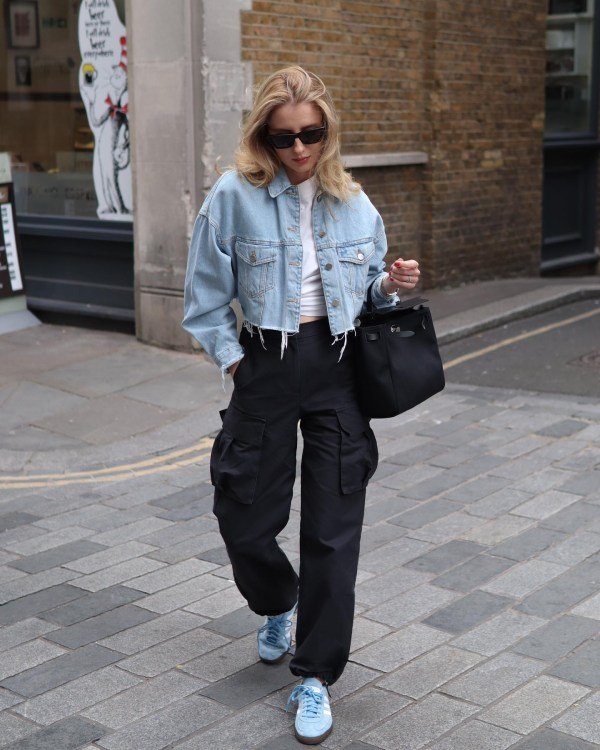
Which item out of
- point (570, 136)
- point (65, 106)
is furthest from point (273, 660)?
point (570, 136)

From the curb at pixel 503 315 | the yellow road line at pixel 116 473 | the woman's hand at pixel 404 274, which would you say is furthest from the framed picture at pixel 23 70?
the woman's hand at pixel 404 274

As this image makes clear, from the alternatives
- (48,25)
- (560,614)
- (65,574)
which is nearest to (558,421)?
(560,614)

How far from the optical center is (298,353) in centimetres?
360

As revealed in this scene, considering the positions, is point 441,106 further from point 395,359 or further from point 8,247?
point 395,359

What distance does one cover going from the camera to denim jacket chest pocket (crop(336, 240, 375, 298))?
11.9 feet

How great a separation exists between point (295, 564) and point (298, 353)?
5.30 ft

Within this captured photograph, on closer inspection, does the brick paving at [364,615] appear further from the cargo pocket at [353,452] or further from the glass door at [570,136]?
the glass door at [570,136]

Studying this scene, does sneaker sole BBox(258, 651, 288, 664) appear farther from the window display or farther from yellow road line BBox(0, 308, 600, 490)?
the window display

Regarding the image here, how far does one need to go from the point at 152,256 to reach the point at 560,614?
207 inches

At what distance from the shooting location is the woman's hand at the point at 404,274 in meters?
3.51

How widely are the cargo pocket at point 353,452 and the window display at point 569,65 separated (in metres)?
10.1

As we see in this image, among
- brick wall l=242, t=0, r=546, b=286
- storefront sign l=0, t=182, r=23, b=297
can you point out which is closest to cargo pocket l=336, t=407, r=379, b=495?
brick wall l=242, t=0, r=546, b=286

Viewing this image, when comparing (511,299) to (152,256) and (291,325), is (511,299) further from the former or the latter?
(291,325)

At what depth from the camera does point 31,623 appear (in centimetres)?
441
